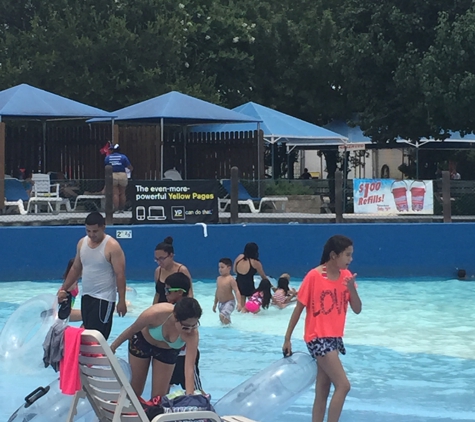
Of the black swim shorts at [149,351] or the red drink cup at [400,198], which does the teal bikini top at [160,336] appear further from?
the red drink cup at [400,198]

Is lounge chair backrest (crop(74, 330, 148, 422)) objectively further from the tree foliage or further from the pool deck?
the tree foliage

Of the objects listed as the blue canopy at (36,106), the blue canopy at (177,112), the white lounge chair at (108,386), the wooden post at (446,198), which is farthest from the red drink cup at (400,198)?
the white lounge chair at (108,386)

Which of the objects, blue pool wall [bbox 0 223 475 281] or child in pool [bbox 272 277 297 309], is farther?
blue pool wall [bbox 0 223 475 281]

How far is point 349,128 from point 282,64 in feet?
12.2

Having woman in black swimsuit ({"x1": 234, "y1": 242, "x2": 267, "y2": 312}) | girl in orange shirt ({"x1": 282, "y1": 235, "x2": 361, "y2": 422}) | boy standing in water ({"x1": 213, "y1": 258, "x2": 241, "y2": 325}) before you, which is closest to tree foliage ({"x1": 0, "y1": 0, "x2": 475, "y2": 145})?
woman in black swimsuit ({"x1": 234, "y1": 242, "x2": 267, "y2": 312})

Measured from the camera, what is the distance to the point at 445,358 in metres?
11.6

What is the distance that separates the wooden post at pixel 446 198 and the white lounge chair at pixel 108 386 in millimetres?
13436

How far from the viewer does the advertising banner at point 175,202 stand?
1844 cm

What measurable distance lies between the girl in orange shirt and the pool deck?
11839 mm

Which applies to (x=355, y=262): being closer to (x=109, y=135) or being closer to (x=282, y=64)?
(x=109, y=135)

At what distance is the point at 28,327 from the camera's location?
10.5 metres

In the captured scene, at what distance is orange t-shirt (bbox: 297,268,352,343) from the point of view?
7.07 metres

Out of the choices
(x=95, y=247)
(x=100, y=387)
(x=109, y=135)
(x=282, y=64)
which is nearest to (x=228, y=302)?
(x=95, y=247)

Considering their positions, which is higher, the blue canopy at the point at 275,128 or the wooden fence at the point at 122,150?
the blue canopy at the point at 275,128
